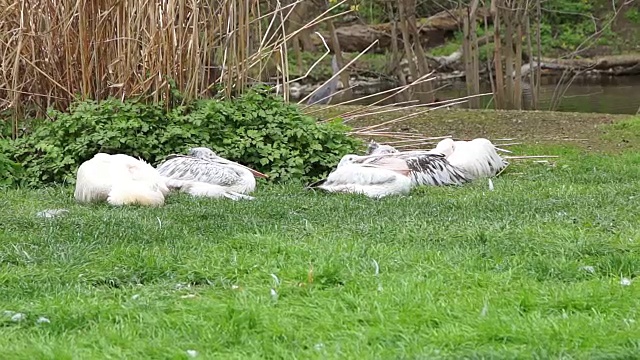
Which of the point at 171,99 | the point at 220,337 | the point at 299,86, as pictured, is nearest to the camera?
the point at 220,337

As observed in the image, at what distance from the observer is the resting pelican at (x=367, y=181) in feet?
22.5

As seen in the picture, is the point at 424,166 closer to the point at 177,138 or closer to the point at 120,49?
the point at 177,138

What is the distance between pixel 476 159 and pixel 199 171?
250 centimetres

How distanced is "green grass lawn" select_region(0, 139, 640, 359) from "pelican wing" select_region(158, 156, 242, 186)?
88 centimetres

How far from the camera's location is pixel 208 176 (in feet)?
23.4

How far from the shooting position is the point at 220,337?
3334 mm

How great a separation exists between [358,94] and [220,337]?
1883 cm

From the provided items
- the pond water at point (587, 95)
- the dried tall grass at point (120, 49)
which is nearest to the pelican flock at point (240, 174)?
the dried tall grass at point (120, 49)

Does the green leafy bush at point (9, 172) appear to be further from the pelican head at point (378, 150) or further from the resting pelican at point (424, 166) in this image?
the pelican head at point (378, 150)

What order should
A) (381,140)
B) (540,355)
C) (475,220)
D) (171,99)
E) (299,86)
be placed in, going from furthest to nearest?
(299,86) → (381,140) → (171,99) → (475,220) → (540,355)

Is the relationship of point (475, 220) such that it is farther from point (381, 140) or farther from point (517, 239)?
point (381, 140)

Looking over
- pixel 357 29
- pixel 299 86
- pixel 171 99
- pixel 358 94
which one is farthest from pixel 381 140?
pixel 357 29

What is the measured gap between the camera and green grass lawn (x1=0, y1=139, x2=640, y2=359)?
10.7 ft

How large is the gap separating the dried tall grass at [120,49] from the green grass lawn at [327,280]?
2.45 meters
